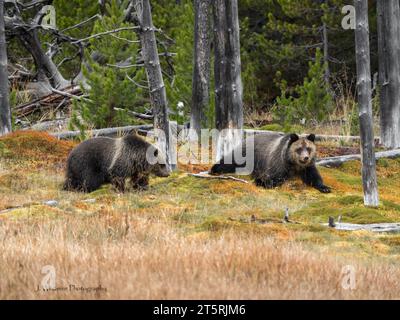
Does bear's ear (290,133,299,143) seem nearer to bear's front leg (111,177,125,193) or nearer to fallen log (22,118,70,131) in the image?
bear's front leg (111,177,125,193)

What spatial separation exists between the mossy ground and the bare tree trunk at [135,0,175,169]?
82 cm

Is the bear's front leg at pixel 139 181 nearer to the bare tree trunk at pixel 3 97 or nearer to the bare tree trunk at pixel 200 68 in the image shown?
the bare tree trunk at pixel 200 68

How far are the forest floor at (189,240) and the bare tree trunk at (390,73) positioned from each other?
115 inches

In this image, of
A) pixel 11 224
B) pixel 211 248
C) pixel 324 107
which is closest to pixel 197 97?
pixel 324 107

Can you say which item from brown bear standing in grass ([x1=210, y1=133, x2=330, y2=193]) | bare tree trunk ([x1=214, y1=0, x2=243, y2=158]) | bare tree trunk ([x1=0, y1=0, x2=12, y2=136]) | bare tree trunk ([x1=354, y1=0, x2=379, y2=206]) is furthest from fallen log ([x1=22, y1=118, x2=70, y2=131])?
bare tree trunk ([x1=354, y1=0, x2=379, y2=206])

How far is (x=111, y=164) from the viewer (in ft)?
43.4

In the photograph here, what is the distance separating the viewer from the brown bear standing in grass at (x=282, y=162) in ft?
44.3

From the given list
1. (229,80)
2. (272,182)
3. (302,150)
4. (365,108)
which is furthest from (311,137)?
(229,80)

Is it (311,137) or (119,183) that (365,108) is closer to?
(311,137)

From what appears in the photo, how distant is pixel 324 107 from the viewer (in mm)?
21406

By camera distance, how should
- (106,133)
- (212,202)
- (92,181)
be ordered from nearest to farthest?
(212,202) < (92,181) < (106,133)

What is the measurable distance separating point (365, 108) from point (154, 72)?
4.40 meters
